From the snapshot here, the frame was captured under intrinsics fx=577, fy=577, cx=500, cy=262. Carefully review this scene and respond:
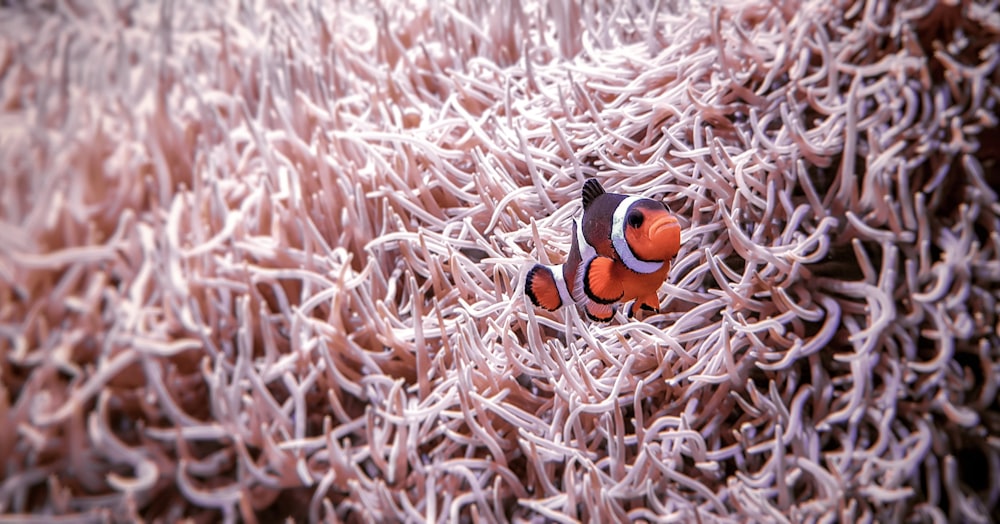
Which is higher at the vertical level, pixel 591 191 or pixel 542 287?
pixel 591 191

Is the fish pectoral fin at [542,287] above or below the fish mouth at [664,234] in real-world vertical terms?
below

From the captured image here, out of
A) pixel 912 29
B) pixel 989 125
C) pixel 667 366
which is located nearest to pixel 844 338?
pixel 667 366

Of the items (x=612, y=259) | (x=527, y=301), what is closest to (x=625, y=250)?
(x=612, y=259)

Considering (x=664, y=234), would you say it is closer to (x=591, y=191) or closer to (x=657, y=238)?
(x=657, y=238)

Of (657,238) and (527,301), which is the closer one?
(657,238)

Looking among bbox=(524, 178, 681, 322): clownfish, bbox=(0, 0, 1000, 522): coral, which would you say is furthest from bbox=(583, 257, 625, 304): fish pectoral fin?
bbox=(0, 0, 1000, 522): coral

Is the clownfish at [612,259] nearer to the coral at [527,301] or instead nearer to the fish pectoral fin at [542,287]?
the fish pectoral fin at [542,287]

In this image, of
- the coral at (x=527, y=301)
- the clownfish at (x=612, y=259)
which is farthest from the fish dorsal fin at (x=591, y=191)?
the coral at (x=527, y=301)
